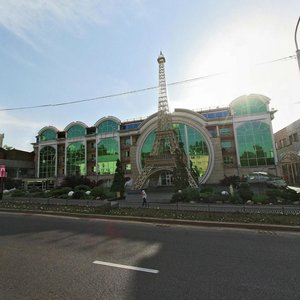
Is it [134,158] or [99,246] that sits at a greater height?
[134,158]

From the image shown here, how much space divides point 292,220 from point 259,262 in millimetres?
6877

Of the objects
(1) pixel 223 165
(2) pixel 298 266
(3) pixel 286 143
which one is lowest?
(2) pixel 298 266

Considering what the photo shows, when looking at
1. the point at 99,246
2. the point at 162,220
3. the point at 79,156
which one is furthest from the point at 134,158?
the point at 99,246

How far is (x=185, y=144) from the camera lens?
176 feet

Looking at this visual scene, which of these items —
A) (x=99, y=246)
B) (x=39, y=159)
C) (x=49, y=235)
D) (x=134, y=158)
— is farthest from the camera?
(x=39, y=159)

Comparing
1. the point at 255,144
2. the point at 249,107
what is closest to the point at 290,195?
the point at 255,144

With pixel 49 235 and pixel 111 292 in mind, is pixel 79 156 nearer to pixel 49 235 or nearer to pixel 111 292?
pixel 49 235

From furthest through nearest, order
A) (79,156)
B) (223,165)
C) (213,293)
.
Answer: (79,156) < (223,165) < (213,293)

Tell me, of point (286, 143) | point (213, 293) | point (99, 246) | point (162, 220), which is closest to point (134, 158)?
point (286, 143)

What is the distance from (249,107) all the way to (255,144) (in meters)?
8.38

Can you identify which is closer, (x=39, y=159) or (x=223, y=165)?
(x=223, y=165)

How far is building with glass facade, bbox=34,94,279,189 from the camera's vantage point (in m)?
49.6

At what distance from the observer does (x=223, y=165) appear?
5103cm

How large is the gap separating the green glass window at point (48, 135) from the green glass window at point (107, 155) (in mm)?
16252
